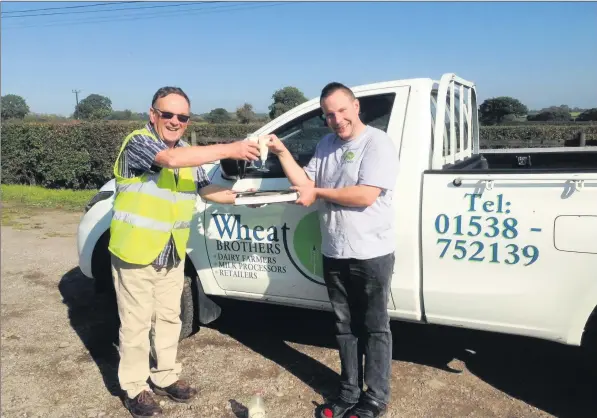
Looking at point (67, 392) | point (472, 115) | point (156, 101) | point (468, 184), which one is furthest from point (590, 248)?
point (67, 392)

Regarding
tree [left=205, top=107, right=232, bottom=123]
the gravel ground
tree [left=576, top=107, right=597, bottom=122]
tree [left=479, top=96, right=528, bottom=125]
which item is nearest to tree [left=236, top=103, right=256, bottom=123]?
tree [left=205, top=107, right=232, bottom=123]

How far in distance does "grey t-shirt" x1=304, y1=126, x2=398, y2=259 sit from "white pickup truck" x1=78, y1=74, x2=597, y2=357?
0.28 feet

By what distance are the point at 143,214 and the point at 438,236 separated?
1697 millimetres

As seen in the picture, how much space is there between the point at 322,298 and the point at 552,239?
146 centimetres

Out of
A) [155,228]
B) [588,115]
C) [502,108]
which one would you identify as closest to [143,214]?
[155,228]

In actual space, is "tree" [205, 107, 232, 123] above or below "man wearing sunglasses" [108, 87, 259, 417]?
above

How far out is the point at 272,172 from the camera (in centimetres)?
365

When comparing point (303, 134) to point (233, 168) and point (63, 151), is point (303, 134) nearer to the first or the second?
point (233, 168)

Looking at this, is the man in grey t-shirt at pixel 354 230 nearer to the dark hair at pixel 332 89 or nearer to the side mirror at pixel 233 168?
the dark hair at pixel 332 89

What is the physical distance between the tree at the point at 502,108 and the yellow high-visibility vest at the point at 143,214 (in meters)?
20.9

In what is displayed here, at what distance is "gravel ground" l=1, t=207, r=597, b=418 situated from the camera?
11.0 ft

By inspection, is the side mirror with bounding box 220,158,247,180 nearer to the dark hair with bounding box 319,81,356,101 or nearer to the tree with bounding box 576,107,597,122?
the dark hair with bounding box 319,81,356,101

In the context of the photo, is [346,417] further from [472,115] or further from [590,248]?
[472,115]

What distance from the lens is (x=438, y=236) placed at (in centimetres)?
316
